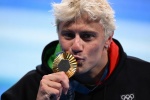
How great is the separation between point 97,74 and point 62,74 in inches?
16.6

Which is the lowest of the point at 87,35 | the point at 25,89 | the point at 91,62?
the point at 25,89

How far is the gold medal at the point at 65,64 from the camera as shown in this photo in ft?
4.33

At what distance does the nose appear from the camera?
4.84ft

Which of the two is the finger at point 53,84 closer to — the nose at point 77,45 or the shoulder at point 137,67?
the nose at point 77,45

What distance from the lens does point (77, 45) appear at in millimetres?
1481

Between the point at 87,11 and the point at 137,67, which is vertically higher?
the point at 87,11

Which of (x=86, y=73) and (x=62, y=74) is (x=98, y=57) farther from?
(x=62, y=74)

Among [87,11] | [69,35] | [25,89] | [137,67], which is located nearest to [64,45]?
[69,35]

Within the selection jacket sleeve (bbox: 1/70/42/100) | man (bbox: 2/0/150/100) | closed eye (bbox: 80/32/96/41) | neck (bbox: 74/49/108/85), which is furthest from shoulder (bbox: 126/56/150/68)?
jacket sleeve (bbox: 1/70/42/100)

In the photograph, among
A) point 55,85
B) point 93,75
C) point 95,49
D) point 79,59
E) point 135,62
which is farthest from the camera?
point 135,62

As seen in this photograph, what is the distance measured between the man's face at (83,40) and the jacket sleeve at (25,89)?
23cm

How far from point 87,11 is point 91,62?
195 millimetres

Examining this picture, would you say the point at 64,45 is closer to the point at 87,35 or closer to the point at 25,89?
the point at 87,35

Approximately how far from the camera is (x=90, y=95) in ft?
5.44
